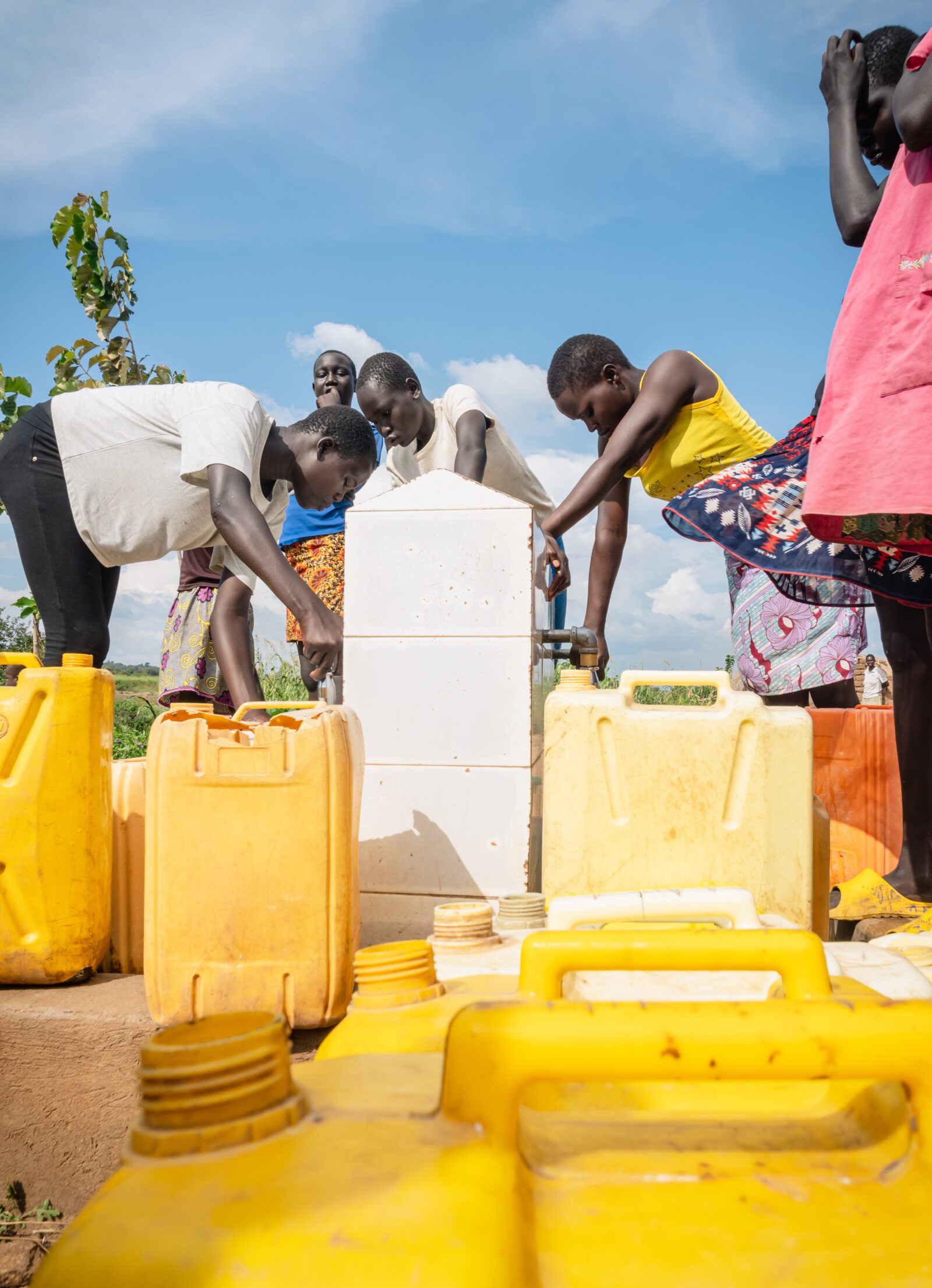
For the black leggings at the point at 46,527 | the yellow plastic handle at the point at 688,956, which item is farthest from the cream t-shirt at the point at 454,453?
the yellow plastic handle at the point at 688,956

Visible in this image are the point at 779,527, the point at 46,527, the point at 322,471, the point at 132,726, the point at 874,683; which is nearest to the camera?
the point at 779,527

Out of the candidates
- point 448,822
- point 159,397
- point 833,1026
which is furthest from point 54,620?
point 833,1026

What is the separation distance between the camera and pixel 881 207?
187 centimetres

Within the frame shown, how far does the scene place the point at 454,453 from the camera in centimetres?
376

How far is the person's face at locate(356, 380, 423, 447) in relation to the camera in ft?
12.8

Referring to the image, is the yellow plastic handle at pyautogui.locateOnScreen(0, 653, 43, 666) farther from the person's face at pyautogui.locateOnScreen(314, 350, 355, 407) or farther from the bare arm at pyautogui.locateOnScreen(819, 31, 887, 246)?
the person's face at pyautogui.locateOnScreen(314, 350, 355, 407)

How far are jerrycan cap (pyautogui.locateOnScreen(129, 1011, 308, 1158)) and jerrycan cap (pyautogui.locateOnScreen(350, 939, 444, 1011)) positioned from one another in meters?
0.40

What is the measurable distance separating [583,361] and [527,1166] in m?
3.27

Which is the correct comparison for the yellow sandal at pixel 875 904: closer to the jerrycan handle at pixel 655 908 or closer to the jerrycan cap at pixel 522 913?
the jerrycan cap at pixel 522 913

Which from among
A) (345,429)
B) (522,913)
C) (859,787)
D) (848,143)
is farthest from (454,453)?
Answer: (522,913)

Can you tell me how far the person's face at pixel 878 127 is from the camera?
2158mm

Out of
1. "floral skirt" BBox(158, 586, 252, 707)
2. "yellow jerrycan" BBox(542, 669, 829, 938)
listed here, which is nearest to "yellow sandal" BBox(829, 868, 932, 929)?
"yellow jerrycan" BBox(542, 669, 829, 938)

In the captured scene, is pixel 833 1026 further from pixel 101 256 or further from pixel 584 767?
pixel 101 256

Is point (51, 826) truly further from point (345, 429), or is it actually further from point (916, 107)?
point (916, 107)
